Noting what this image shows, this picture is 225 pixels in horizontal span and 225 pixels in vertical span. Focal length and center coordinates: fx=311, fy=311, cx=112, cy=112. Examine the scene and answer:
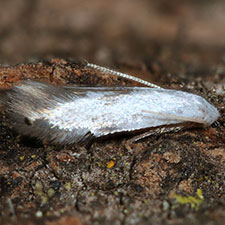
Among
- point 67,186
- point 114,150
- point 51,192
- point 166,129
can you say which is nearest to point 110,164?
point 114,150

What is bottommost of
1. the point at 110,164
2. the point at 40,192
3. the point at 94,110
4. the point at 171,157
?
the point at 40,192

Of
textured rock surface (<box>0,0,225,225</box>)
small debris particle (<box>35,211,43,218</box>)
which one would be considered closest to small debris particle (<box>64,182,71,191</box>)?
textured rock surface (<box>0,0,225,225</box>)

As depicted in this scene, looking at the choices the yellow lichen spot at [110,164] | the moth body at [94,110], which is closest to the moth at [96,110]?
the moth body at [94,110]

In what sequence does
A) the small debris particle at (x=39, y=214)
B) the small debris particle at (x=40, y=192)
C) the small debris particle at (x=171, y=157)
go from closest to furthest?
the small debris particle at (x=39, y=214) < the small debris particle at (x=40, y=192) < the small debris particle at (x=171, y=157)

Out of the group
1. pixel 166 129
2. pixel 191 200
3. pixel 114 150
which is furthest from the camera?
pixel 166 129

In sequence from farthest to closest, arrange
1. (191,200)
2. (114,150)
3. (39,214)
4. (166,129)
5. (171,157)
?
(166,129), (114,150), (171,157), (191,200), (39,214)

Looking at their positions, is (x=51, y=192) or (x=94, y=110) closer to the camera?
(x=51, y=192)

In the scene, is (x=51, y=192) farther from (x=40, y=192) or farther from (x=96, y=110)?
(x=96, y=110)

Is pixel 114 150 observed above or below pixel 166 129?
below

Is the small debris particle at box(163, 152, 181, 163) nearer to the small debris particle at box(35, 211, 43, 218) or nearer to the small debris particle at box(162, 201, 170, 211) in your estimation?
the small debris particle at box(162, 201, 170, 211)

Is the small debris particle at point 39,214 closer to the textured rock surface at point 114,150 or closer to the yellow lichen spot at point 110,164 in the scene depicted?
the textured rock surface at point 114,150
